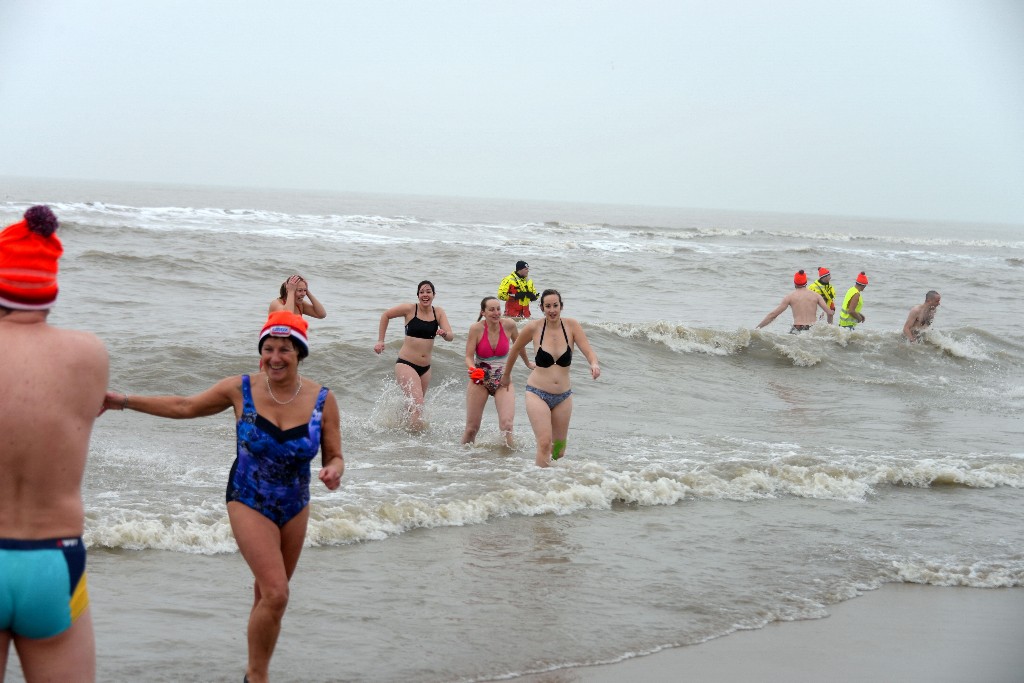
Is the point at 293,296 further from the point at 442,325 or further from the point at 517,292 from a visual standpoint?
the point at 517,292

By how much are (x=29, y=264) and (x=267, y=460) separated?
138cm

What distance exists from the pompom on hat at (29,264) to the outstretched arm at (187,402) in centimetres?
70

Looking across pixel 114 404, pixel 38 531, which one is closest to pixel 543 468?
pixel 114 404

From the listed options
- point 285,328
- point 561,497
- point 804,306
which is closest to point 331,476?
point 285,328

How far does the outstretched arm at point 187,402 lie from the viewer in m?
3.64

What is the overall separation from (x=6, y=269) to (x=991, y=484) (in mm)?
8902

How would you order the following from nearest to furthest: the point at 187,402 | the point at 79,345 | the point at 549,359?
the point at 79,345 → the point at 187,402 → the point at 549,359

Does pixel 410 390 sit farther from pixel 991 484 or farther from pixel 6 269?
pixel 6 269

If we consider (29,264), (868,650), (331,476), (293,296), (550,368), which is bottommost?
(868,650)

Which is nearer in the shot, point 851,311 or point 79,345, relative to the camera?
point 79,345

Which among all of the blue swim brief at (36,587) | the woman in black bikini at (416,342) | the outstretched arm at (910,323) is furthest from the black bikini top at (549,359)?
the outstretched arm at (910,323)

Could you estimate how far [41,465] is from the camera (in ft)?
9.03

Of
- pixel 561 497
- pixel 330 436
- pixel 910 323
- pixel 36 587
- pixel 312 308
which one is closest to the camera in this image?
pixel 36 587

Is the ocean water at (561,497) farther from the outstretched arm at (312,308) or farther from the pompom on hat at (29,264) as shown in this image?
the pompom on hat at (29,264)
